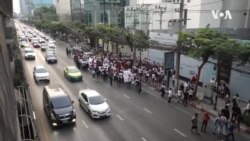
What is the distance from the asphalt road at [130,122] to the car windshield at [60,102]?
4.37 feet

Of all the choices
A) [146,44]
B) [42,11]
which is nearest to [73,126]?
[146,44]

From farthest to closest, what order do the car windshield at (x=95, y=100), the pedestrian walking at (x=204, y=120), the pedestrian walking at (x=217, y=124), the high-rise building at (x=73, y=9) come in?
the high-rise building at (x=73, y=9) < the car windshield at (x=95, y=100) < the pedestrian walking at (x=204, y=120) < the pedestrian walking at (x=217, y=124)

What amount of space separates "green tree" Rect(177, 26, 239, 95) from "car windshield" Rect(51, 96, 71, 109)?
32.4 ft

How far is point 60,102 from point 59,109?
59 cm

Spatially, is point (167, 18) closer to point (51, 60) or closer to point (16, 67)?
point (51, 60)

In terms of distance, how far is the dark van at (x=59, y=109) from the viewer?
1747cm

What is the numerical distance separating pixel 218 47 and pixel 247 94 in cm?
593

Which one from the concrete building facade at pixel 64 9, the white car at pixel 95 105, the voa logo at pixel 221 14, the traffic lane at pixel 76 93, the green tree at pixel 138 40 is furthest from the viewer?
the concrete building facade at pixel 64 9

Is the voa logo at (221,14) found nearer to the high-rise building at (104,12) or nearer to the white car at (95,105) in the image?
the white car at (95,105)

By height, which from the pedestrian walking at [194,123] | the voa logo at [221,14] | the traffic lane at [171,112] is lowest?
the traffic lane at [171,112]

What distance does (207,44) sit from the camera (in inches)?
834

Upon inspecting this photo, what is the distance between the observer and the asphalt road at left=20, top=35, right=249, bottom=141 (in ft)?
54.7

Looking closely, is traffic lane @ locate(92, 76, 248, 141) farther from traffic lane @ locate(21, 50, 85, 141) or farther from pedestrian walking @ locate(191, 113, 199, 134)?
traffic lane @ locate(21, 50, 85, 141)

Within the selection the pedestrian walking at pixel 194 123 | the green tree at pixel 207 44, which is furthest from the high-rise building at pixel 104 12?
the pedestrian walking at pixel 194 123
